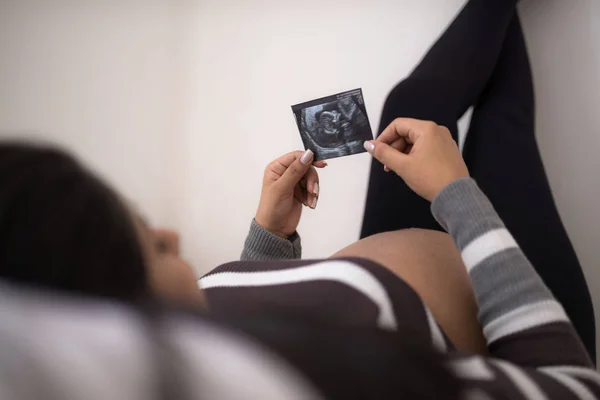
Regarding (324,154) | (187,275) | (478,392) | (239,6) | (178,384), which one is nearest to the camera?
(178,384)

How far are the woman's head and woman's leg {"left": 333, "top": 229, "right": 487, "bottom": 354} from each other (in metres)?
0.33

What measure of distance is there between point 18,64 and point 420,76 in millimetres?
985

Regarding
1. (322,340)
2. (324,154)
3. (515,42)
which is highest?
(515,42)

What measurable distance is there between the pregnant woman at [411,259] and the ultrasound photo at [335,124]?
0.04 m

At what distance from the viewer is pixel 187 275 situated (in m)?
0.46

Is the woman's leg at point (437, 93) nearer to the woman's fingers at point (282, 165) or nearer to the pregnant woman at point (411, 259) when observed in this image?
the pregnant woman at point (411, 259)

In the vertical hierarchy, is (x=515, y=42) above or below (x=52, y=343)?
above

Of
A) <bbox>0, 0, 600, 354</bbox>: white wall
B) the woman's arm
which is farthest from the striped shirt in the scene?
<bbox>0, 0, 600, 354</bbox>: white wall

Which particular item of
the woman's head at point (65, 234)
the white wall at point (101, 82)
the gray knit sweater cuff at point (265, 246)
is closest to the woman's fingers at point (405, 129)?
the gray knit sweater cuff at point (265, 246)

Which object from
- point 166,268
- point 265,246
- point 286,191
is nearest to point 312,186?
point 286,191

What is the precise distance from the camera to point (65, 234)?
0.93 feet

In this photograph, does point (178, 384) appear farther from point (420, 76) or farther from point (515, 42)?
point (515, 42)

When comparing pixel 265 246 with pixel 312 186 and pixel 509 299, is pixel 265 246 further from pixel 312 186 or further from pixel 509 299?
pixel 509 299

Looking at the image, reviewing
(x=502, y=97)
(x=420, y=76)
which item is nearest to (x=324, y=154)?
(x=420, y=76)
